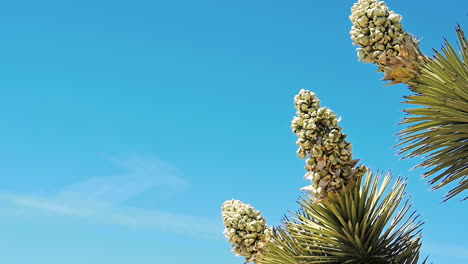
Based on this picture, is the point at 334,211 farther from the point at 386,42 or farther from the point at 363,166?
the point at 386,42

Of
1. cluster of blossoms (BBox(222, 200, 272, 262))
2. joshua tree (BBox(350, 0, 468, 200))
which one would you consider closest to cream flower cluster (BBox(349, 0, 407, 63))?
joshua tree (BBox(350, 0, 468, 200))

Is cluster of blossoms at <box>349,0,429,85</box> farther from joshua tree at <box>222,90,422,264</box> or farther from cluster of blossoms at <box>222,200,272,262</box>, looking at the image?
cluster of blossoms at <box>222,200,272,262</box>

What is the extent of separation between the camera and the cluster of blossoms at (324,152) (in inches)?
239

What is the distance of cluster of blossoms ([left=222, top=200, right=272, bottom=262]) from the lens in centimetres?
712

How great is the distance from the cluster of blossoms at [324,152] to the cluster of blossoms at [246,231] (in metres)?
1.17

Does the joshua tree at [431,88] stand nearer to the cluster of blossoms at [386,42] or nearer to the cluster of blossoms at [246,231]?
the cluster of blossoms at [386,42]

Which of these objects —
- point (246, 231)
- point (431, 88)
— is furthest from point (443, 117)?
point (246, 231)

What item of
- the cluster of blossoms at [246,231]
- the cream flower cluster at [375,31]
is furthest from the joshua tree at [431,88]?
the cluster of blossoms at [246,231]

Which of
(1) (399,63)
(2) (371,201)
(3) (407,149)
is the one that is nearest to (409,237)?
(2) (371,201)

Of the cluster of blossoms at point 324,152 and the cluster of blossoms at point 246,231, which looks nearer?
the cluster of blossoms at point 324,152

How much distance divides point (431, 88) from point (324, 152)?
1.38 m

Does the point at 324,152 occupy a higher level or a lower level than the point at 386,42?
lower

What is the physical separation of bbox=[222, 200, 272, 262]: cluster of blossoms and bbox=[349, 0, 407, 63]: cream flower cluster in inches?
98.3

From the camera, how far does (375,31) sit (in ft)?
21.3
